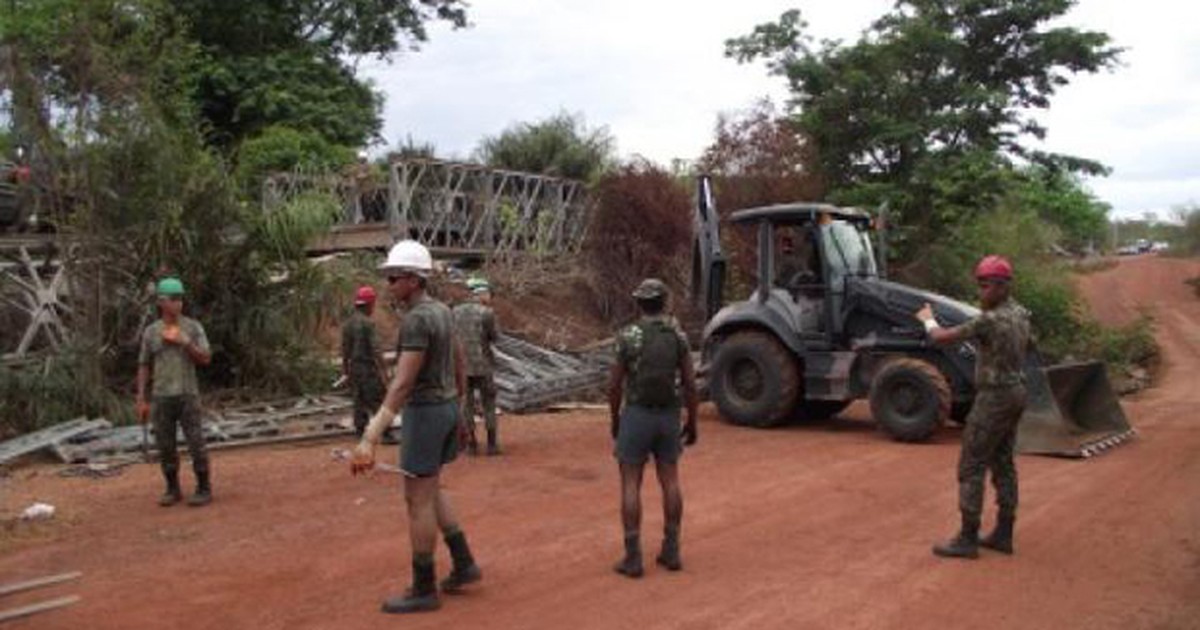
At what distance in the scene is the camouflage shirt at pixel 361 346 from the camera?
39.1 ft

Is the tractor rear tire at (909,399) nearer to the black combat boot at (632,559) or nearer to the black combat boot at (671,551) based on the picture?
the black combat boot at (671,551)

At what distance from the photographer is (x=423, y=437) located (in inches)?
245

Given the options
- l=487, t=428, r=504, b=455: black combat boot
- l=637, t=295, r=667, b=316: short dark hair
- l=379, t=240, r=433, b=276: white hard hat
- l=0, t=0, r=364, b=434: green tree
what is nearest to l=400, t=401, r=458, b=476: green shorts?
l=379, t=240, r=433, b=276: white hard hat

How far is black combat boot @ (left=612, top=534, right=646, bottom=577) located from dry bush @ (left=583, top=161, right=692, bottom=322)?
48.2 feet

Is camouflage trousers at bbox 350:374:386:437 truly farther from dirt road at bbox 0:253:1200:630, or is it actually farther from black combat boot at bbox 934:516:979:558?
black combat boot at bbox 934:516:979:558

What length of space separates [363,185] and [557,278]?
3.88 metres

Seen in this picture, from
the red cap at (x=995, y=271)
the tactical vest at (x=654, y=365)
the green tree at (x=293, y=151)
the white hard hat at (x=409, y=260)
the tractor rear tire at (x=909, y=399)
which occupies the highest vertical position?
the green tree at (x=293, y=151)

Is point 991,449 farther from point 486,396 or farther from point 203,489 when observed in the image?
point 203,489

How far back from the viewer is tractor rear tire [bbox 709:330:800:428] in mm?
13086

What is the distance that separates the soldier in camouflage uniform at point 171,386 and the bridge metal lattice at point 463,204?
10032 mm

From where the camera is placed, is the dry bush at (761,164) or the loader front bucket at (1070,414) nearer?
the loader front bucket at (1070,414)

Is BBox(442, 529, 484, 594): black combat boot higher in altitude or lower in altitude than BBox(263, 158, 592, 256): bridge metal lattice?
lower

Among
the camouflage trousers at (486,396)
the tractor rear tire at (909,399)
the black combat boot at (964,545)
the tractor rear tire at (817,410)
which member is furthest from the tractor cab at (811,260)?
the black combat boot at (964,545)

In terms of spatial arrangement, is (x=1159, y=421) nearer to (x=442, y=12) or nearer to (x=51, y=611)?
(x=51, y=611)
